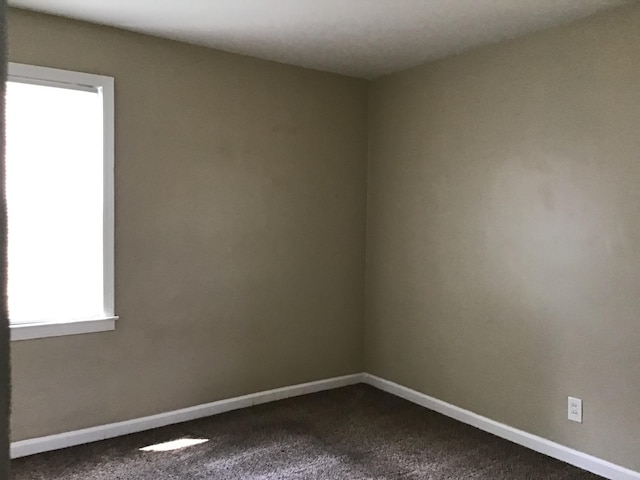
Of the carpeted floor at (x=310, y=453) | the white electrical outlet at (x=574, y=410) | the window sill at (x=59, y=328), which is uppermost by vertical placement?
the window sill at (x=59, y=328)

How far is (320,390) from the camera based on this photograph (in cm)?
414

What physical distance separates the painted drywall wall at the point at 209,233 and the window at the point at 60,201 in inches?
2.9

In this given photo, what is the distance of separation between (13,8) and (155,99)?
80 centimetres

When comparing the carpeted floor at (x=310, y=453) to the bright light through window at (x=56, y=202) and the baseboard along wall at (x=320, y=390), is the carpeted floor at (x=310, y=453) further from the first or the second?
the bright light through window at (x=56, y=202)

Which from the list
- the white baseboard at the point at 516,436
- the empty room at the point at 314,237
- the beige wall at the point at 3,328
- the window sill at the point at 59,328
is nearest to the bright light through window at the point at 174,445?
the empty room at the point at 314,237

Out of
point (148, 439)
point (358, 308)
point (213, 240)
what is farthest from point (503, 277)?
point (148, 439)

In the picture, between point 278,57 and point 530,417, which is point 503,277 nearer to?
point 530,417

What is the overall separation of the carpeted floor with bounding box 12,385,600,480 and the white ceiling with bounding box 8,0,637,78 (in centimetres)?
222

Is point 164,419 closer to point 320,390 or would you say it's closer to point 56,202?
point 320,390

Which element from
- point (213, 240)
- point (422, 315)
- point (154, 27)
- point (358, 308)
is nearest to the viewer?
point (154, 27)

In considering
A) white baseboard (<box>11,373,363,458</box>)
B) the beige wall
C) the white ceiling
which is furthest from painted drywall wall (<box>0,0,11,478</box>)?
white baseboard (<box>11,373,363,458</box>)

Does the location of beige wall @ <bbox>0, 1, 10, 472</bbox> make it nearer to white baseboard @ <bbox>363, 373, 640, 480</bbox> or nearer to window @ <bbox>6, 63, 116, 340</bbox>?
window @ <bbox>6, 63, 116, 340</bbox>

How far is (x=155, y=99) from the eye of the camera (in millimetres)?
3369

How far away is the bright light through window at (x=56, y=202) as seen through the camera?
9.95ft
